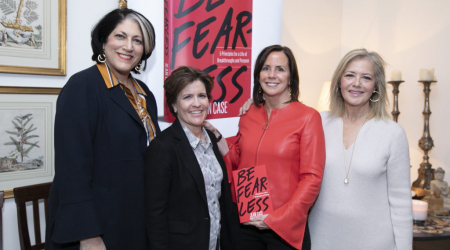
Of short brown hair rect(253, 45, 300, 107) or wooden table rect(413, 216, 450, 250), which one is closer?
short brown hair rect(253, 45, 300, 107)

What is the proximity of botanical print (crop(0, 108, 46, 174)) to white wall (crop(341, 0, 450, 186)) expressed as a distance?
2.99m

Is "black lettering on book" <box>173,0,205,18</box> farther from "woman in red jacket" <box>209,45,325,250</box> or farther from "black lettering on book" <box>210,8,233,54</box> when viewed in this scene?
"woman in red jacket" <box>209,45,325,250</box>

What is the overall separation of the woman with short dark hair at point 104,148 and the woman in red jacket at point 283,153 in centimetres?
48

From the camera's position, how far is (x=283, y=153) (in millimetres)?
1522

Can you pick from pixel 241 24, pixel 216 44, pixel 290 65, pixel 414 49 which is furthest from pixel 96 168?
pixel 414 49

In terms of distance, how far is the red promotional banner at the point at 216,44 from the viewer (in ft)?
5.97

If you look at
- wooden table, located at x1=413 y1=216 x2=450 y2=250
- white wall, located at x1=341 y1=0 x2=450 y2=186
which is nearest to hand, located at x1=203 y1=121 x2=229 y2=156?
wooden table, located at x1=413 y1=216 x2=450 y2=250

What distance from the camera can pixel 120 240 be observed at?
1.32 meters

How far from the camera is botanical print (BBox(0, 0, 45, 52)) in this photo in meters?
1.85

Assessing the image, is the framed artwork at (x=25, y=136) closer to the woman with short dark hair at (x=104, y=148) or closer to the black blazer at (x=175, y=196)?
the woman with short dark hair at (x=104, y=148)

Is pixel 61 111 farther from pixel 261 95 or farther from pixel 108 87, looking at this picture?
pixel 261 95

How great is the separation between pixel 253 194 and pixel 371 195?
513 mm

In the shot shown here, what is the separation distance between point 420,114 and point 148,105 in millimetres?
2885

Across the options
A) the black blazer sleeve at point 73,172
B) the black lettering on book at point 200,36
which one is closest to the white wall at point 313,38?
the black lettering on book at point 200,36
